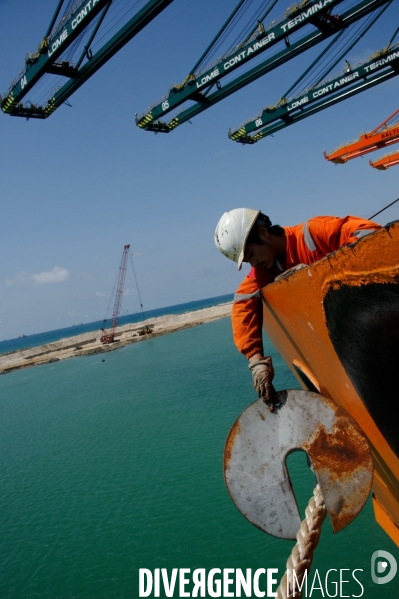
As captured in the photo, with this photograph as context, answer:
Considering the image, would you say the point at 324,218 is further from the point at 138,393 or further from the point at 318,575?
the point at 138,393

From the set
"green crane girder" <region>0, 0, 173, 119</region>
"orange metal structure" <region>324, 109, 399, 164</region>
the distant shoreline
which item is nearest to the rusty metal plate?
"green crane girder" <region>0, 0, 173, 119</region>

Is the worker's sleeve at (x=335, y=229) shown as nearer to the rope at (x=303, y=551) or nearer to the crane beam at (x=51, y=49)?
the rope at (x=303, y=551)

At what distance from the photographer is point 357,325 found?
1.57m

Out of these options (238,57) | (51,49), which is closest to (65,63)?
(51,49)

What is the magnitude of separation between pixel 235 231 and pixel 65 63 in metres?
14.4

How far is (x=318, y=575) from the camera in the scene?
454 cm

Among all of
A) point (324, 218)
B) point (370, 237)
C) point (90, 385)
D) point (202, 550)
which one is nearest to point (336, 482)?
point (370, 237)

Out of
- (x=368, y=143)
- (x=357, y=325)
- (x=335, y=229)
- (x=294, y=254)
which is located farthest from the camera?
(x=368, y=143)

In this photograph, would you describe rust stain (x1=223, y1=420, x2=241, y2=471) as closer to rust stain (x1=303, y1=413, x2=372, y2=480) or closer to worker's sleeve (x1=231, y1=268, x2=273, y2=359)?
rust stain (x1=303, y1=413, x2=372, y2=480)

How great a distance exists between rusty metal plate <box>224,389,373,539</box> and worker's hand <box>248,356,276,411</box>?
1.8 inches

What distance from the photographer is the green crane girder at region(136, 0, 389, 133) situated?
1308 centimetres

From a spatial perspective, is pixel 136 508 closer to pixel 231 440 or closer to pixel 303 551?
pixel 231 440

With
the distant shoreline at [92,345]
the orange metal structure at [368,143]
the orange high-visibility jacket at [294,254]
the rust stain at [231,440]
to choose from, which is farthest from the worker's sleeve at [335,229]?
the distant shoreline at [92,345]

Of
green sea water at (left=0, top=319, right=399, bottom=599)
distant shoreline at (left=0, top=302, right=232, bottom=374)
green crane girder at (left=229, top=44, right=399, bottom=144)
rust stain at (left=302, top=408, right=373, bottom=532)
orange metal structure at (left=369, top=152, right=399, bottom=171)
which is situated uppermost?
green crane girder at (left=229, top=44, right=399, bottom=144)
